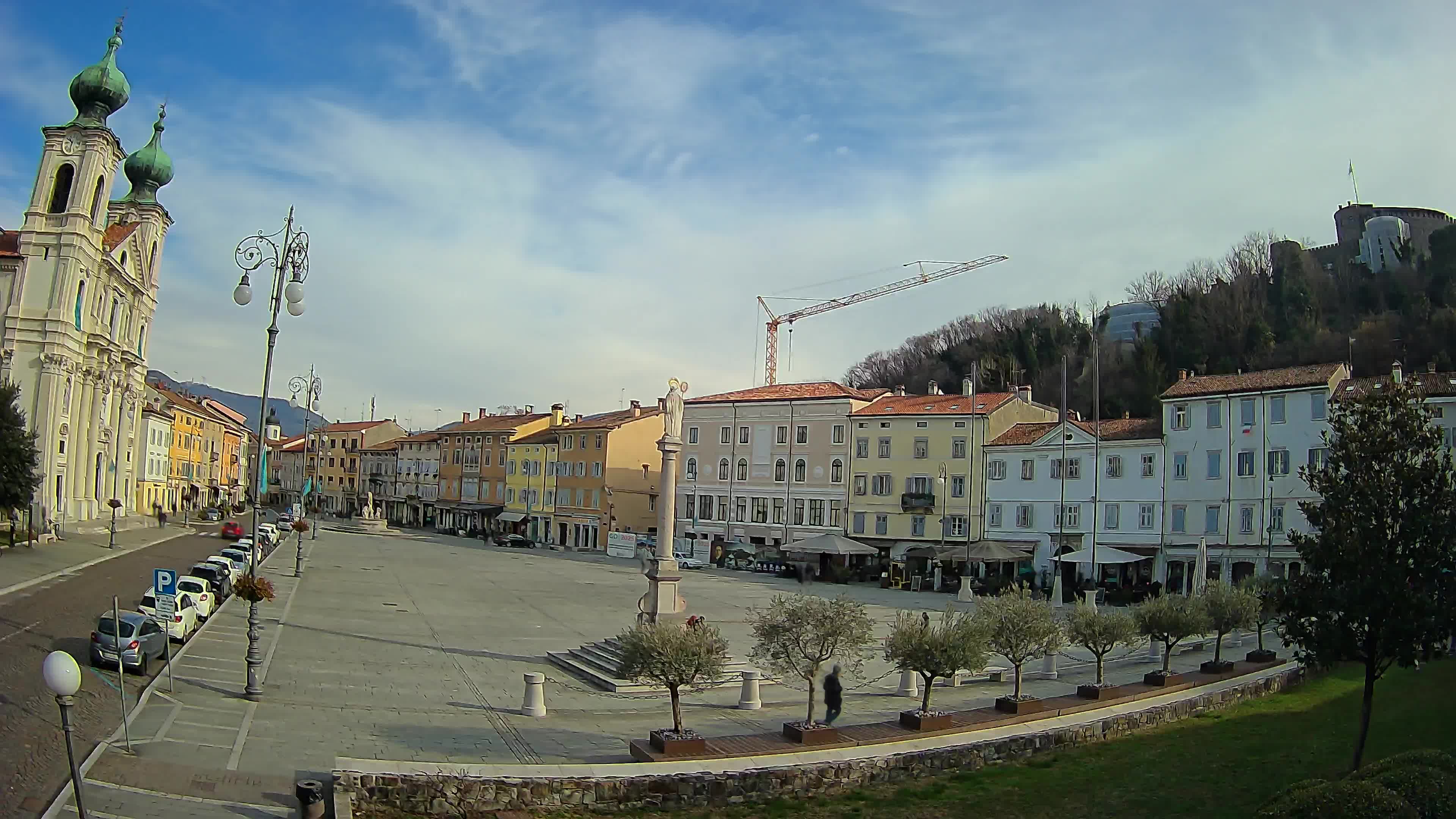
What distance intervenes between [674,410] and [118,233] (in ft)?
218

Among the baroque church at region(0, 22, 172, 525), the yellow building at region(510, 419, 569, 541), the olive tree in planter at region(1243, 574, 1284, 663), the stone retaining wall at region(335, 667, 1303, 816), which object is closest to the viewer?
the stone retaining wall at region(335, 667, 1303, 816)

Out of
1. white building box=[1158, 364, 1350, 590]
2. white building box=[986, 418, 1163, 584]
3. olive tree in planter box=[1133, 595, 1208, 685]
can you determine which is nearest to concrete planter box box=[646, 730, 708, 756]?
olive tree in planter box=[1133, 595, 1208, 685]

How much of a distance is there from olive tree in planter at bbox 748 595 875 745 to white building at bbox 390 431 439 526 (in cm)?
9336

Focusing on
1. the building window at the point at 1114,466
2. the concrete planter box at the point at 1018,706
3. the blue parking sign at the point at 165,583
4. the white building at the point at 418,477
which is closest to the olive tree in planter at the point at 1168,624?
the concrete planter box at the point at 1018,706

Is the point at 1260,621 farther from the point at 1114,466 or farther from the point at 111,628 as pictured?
the point at 1114,466

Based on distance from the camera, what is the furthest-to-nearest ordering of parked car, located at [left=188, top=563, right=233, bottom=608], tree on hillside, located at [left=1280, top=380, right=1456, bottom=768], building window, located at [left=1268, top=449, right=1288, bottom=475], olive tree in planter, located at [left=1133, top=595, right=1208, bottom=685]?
1. building window, located at [left=1268, top=449, right=1288, bottom=475]
2. parked car, located at [left=188, top=563, right=233, bottom=608]
3. olive tree in planter, located at [left=1133, top=595, right=1208, bottom=685]
4. tree on hillside, located at [left=1280, top=380, right=1456, bottom=768]

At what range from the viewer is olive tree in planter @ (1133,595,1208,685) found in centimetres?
2023

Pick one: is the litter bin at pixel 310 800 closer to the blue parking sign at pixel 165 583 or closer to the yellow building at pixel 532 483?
the blue parking sign at pixel 165 583

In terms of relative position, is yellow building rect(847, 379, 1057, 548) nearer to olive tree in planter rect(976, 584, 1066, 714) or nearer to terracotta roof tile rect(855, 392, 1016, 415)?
terracotta roof tile rect(855, 392, 1016, 415)

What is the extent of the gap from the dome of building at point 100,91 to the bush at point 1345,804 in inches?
2708

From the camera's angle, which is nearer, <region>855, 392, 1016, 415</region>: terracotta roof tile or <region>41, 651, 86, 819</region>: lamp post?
<region>41, 651, 86, 819</region>: lamp post

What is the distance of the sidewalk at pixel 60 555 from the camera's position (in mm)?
31656

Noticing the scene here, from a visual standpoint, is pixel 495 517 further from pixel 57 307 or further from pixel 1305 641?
pixel 1305 641

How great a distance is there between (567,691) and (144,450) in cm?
7423
